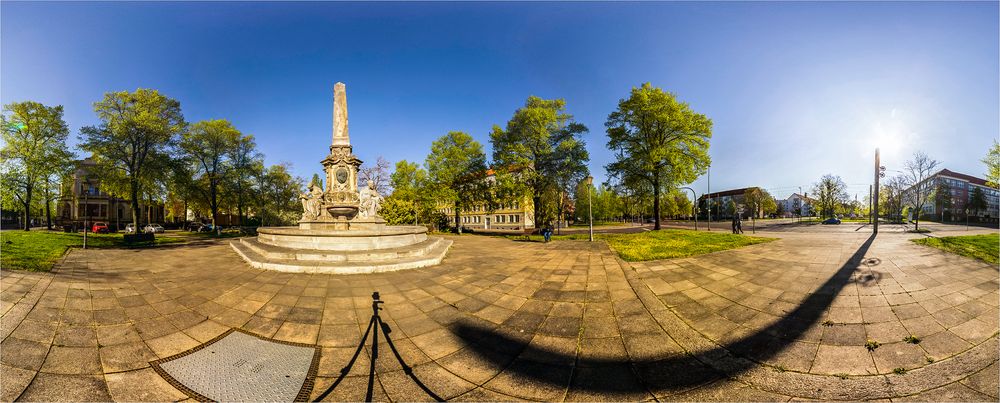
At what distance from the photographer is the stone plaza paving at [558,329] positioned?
336 centimetres

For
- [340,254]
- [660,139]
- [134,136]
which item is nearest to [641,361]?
[340,254]

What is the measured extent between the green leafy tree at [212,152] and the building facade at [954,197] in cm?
7707

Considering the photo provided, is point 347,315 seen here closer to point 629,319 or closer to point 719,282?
point 629,319

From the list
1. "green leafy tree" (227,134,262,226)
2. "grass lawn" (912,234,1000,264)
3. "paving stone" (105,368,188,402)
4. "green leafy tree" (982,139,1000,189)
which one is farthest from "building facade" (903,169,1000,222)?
"green leafy tree" (227,134,262,226)

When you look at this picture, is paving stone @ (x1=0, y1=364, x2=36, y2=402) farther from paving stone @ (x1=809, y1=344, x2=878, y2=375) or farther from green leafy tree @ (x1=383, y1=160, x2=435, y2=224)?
green leafy tree @ (x1=383, y1=160, x2=435, y2=224)

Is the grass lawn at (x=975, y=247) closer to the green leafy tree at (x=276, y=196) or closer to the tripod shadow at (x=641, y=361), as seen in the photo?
the tripod shadow at (x=641, y=361)

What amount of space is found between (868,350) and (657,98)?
66.6ft

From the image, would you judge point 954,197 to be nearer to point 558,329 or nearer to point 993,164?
point 993,164

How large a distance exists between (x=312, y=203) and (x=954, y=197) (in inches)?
3532

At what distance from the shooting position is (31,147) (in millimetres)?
21453

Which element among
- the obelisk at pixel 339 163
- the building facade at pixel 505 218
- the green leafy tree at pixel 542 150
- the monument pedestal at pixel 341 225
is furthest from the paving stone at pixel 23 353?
the building facade at pixel 505 218

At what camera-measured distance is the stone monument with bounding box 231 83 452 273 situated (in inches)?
336

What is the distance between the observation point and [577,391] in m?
3.27

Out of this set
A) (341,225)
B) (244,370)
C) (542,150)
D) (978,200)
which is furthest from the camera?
(978,200)
